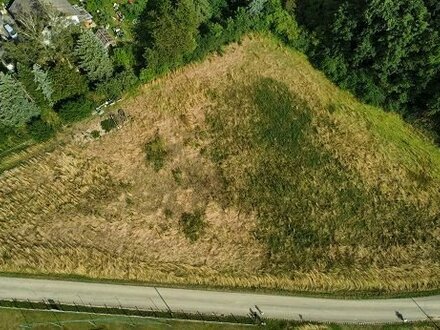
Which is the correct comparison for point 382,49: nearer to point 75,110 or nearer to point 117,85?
point 117,85

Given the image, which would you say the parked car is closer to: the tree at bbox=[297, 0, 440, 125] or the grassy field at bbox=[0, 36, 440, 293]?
the grassy field at bbox=[0, 36, 440, 293]

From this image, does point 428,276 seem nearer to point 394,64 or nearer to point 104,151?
point 394,64

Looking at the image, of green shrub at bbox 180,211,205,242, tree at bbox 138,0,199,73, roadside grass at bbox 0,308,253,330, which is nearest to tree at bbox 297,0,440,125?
tree at bbox 138,0,199,73

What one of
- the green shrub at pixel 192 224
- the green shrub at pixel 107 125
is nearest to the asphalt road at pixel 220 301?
the green shrub at pixel 192 224

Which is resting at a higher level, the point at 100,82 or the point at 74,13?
the point at 74,13

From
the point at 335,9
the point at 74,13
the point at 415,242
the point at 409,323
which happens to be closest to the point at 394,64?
the point at 335,9

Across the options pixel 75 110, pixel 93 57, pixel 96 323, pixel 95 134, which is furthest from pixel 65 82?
pixel 96 323
